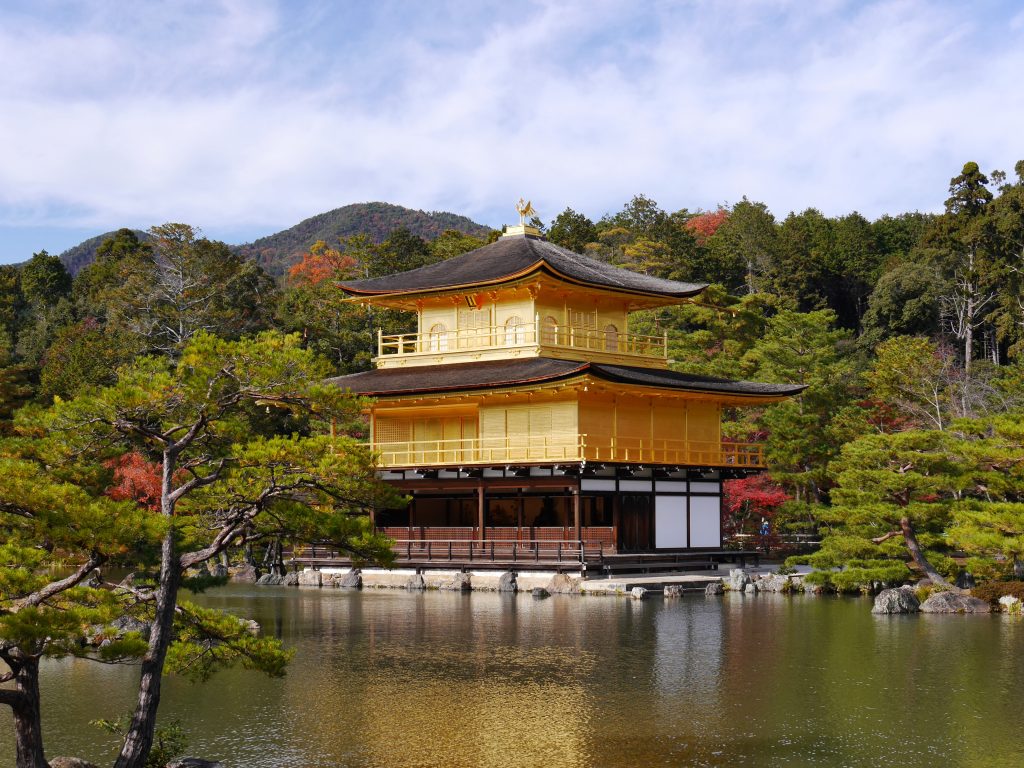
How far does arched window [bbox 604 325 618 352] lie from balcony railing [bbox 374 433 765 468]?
462cm

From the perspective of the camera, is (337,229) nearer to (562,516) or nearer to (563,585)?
(562,516)

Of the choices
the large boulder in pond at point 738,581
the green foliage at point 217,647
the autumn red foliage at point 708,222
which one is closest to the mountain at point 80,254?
the autumn red foliage at point 708,222

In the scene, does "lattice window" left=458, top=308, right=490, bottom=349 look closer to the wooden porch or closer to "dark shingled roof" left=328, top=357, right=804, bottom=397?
"dark shingled roof" left=328, top=357, right=804, bottom=397

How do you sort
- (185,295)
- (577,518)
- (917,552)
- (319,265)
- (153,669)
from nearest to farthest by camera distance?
(153,669) → (917,552) → (577,518) → (185,295) → (319,265)

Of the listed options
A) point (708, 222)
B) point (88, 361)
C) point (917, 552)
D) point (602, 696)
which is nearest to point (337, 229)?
point (708, 222)

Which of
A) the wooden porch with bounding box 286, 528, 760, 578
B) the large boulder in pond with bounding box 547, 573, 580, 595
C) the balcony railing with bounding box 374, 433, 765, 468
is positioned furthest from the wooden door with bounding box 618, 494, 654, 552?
the large boulder in pond with bounding box 547, 573, 580, 595

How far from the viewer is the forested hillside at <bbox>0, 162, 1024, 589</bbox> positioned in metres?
30.0

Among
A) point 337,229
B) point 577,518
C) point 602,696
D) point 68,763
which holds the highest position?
point 337,229

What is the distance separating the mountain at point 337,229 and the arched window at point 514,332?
100 metres

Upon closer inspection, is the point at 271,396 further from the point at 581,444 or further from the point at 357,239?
the point at 357,239

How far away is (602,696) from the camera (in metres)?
16.7

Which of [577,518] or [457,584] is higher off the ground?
[577,518]

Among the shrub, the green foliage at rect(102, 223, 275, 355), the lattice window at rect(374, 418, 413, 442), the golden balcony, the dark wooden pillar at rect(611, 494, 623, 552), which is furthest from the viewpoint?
the green foliage at rect(102, 223, 275, 355)

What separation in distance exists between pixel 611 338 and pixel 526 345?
4.12 meters
